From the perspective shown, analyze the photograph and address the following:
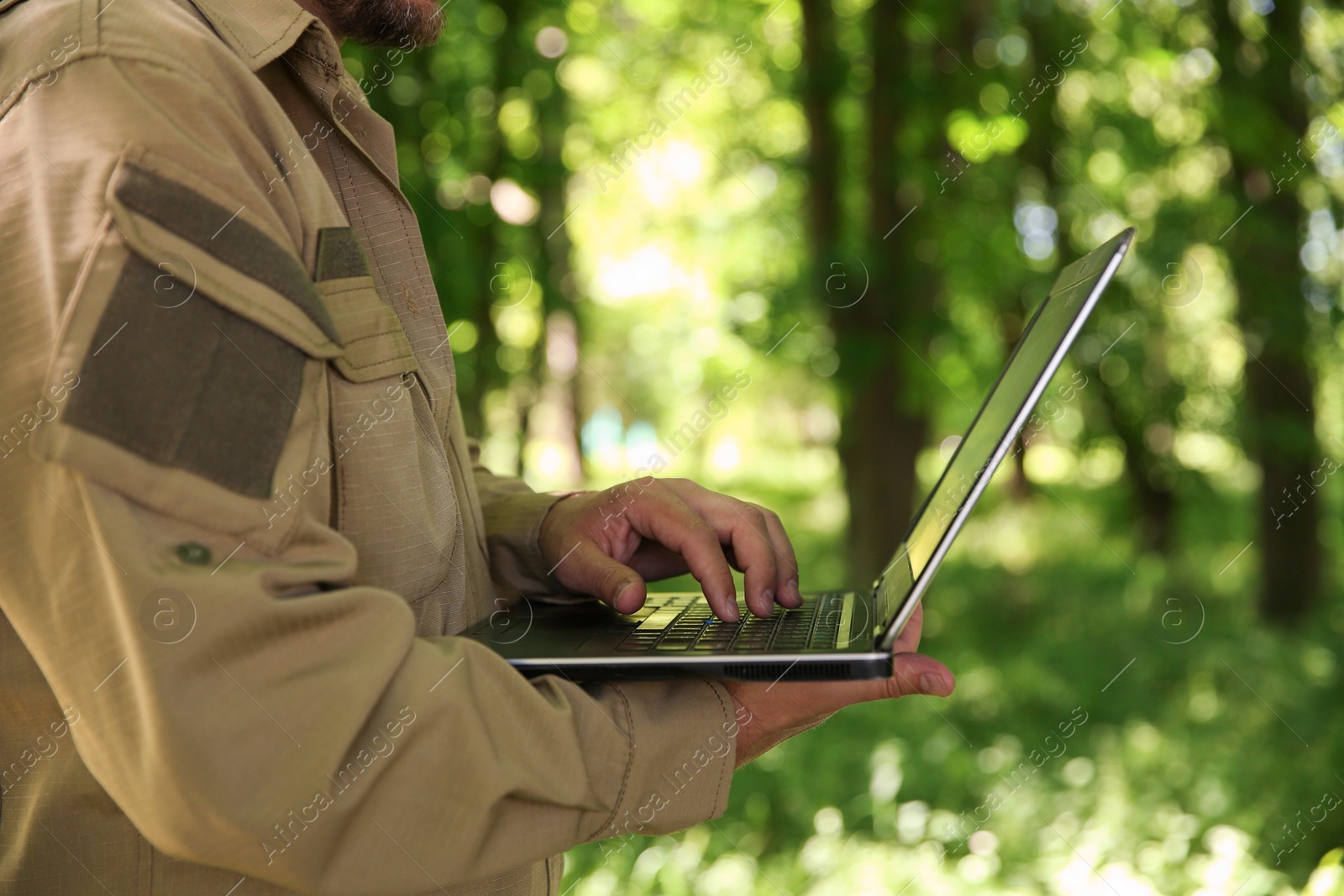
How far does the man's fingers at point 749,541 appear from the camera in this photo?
140 cm

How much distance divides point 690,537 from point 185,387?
70cm

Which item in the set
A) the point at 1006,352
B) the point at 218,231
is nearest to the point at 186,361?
the point at 218,231

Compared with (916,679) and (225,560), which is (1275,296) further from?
(225,560)

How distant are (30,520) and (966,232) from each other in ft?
17.1

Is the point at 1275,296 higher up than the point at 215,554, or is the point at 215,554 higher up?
the point at 215,554

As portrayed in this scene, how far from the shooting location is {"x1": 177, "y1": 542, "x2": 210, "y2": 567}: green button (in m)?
0.85

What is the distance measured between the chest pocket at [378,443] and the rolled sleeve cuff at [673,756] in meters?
0.27

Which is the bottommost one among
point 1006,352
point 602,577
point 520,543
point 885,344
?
point 1006,352

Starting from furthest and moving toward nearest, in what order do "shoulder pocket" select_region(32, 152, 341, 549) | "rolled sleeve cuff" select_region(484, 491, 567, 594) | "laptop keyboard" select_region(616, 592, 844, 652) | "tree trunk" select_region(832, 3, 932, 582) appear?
"tree trunk" select_region(832, 3, 932, 582) < "rolled sleeve cuff" select_region(484, 491, 567, 594) < "laptop keyboard" select_region(616, 592, 844, 652) < "shoulder pocket" select_region(32, 152, 341, 549)

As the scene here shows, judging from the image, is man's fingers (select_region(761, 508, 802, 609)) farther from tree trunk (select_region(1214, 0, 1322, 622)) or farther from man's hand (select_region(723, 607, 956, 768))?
tree trunk (select_region(1214, 0, 1322, 622))

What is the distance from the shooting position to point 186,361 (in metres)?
0.87

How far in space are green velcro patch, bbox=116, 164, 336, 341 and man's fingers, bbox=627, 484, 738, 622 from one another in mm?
582

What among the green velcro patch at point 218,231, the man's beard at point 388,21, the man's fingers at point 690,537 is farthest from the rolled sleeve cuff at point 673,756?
the man's beard at point 388,21

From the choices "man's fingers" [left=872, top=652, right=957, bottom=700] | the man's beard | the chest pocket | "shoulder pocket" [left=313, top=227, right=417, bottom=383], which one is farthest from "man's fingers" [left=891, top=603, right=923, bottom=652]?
the man's beard
